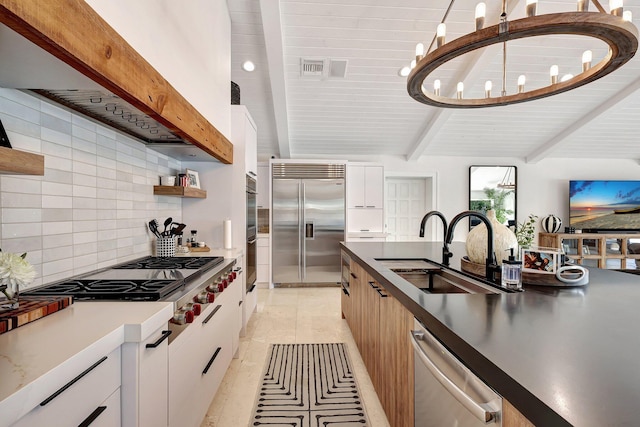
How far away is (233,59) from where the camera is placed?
369cm

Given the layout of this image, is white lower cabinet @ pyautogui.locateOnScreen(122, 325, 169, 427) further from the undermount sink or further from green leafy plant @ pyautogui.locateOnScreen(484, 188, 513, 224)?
green leafy plant @ pyautogui.locateOnScreen(484, 188, 513, 224)

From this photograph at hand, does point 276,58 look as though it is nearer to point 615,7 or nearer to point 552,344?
point 615,7

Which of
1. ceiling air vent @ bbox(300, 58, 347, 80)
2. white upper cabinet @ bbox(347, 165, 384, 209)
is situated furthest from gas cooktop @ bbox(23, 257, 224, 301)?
white upper cabinet @ bbox(347, 165, 384, 209)

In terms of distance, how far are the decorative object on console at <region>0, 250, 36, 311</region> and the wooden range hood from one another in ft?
2.09

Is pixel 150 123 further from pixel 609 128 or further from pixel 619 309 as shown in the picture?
pixel 609 128

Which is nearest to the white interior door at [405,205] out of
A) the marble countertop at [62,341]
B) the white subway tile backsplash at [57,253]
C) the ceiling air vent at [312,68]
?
the ceiling air vent at [312,68]

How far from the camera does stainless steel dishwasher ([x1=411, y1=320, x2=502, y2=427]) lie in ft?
2.45

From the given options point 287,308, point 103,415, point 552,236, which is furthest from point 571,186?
point 103,415

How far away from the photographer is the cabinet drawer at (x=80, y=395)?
70 cm

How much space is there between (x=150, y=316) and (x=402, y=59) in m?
3.70

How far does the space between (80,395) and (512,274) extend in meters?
1.50

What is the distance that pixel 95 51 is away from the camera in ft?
3.50

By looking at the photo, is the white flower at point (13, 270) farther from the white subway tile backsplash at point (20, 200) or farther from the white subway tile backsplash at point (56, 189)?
the white subway tile backsplash at point (56, 189)

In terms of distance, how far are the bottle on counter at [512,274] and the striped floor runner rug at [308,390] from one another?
1.18 meters
